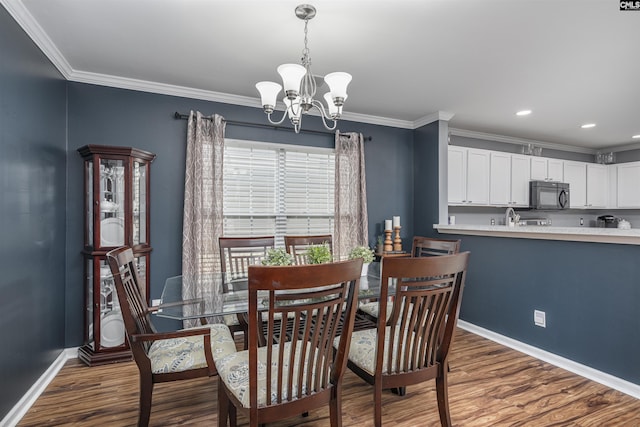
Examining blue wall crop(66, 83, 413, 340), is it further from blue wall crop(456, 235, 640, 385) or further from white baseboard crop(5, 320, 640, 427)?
blue wall crop(456, 235, 640, 385)

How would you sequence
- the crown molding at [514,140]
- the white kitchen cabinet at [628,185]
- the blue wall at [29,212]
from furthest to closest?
the white kitchen cabinet at [628,185] < the crown molding at [514,140] < the blue wall at [29,212]

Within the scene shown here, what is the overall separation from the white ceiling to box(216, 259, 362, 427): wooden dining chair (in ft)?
5.61

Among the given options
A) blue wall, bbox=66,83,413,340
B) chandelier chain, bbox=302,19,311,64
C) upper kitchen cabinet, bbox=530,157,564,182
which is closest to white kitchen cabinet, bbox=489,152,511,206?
upper kitchen cabinet, bbox=530,157,564,182

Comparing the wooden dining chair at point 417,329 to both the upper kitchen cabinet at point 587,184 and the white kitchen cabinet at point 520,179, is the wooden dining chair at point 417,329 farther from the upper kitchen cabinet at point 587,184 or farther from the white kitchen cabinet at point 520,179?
the upper kitchen cabinet at point 587,184

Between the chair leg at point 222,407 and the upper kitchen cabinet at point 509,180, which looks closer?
the chair leg at point 222,407

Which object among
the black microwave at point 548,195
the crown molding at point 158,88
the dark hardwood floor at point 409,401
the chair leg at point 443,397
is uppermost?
the crown molding at point 158,88

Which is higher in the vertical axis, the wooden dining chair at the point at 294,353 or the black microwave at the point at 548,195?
the black microwave at the point at 548,195

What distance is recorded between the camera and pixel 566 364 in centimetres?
282

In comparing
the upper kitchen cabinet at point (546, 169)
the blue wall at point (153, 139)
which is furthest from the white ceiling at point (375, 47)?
the upper kitchen cabinet at point (546, 169)

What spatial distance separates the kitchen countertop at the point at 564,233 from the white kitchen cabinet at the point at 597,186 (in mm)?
3308

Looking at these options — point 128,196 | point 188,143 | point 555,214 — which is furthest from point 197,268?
point 555,214

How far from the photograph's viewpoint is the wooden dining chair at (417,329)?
61.1 inches

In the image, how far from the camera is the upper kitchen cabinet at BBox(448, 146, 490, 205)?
4.51 metres

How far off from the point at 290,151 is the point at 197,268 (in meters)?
1.71
